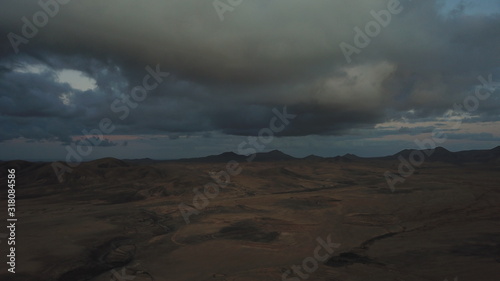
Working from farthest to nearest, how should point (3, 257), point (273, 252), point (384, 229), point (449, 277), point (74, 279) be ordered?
point (384, 229)
point (273, 252)
point (3, 257)
point (74, 279)
point (449, 277)

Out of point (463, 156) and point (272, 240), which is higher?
point (463, 156)

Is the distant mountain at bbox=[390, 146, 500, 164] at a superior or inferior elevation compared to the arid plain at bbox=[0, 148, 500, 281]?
superior

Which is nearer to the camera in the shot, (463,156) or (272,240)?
(272,240)

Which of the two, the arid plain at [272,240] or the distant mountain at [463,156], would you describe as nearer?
the arid plain at [272,240]

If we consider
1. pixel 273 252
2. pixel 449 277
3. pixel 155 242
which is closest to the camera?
pixel 449 277

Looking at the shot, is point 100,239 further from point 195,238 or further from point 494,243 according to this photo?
point 494,243

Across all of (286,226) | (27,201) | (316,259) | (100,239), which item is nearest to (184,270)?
(316,259)

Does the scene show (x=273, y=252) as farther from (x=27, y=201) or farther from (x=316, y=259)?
(x=27, y=201)

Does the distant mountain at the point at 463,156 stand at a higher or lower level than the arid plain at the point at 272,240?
higher

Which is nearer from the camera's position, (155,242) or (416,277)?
(416,277)

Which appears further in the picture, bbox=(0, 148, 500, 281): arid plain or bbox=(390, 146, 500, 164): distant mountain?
bbox=(390, 146, 500, 164): distant mountain
